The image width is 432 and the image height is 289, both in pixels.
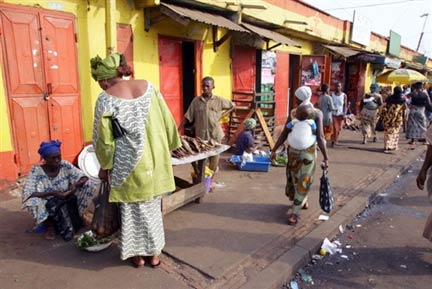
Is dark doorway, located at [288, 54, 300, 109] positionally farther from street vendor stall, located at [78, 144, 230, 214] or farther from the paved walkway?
street vendor stall, located at [78, 144, 230, 214]

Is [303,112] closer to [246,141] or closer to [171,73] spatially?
[246,141]

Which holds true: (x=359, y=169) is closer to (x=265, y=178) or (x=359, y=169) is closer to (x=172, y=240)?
(x=265, y=178)

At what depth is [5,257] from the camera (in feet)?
10.3

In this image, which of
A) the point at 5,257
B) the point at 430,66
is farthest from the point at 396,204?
the point at 430,66

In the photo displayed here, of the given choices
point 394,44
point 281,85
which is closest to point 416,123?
point 281,85

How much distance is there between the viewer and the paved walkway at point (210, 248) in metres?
2.86

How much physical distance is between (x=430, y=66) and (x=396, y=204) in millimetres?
31514

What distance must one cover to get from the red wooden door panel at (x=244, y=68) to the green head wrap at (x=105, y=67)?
6.32 meters

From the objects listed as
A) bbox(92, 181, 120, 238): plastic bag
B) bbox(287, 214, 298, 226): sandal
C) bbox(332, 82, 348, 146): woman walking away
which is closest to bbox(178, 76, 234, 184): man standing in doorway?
bbox(287, 214, 298, 226): sandal

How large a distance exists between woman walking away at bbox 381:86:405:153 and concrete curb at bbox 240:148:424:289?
3.07 metres

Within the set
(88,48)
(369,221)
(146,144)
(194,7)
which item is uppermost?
(194,7)

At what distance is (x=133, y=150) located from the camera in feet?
8.94

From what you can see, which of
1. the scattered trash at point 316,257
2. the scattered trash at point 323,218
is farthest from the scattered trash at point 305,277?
the scattered trash at point 323,218

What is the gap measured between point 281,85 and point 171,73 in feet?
16.5
